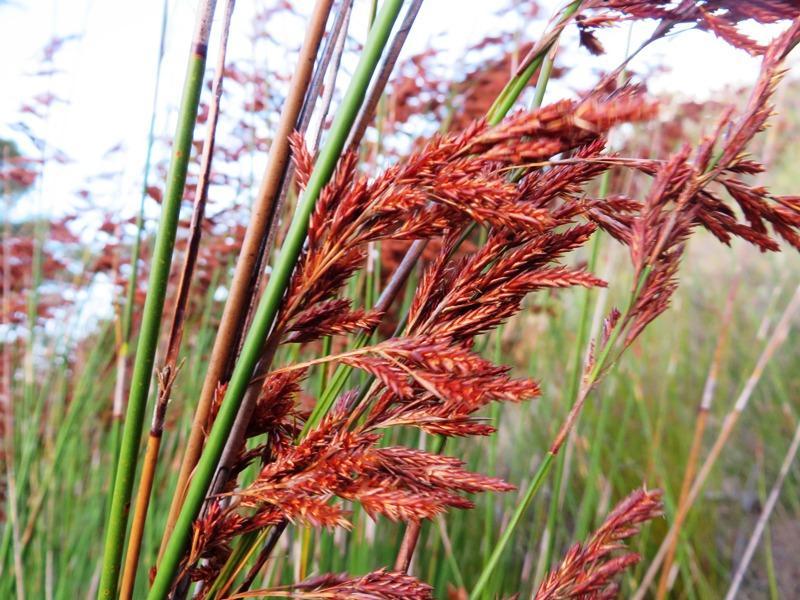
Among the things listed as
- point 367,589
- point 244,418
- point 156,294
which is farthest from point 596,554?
point 156,294

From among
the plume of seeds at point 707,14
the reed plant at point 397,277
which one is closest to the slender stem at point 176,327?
the reed plant at point 397,277

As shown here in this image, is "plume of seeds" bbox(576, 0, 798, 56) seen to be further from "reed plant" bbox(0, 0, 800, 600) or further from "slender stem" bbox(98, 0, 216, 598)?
"slender stem" bbox(98, 0, 216, 598)

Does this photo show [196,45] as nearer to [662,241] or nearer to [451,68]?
[662,241]

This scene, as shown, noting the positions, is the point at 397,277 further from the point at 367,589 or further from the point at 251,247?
the point at 367,589

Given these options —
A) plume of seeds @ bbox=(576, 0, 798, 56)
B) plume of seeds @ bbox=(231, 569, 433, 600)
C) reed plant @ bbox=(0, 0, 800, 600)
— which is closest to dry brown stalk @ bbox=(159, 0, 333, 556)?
reed plant @ bbox=(0, 0, 800, 600)

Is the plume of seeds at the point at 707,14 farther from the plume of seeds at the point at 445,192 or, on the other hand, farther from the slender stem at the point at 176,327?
the slender stem at the point at 176,327
